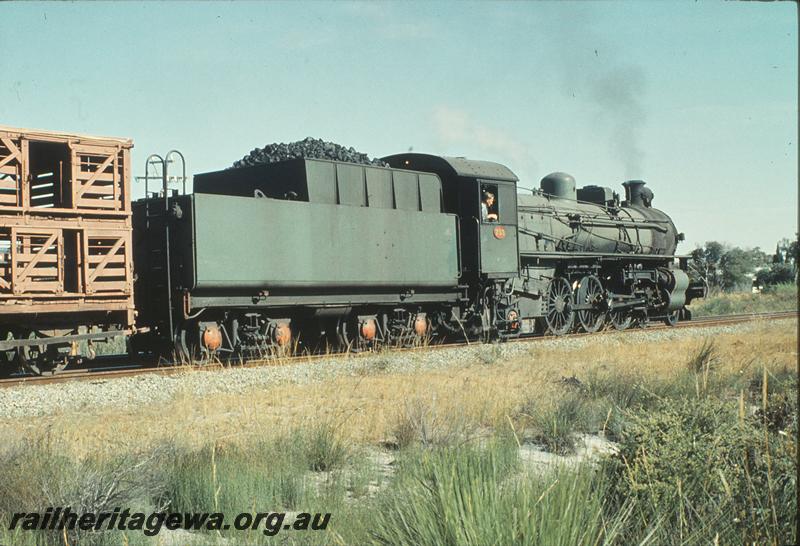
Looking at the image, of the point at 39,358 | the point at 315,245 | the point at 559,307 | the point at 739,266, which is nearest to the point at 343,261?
the point at 315,245

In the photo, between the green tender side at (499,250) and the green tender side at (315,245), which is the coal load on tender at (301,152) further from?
the green tender side at (499,250)

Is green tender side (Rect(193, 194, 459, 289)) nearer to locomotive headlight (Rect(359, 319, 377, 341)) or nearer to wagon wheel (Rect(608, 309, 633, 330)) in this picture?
locomotive headlight (Rect(359, 319, 377, 341))

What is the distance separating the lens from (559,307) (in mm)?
19969

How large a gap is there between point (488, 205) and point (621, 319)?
23.2ft

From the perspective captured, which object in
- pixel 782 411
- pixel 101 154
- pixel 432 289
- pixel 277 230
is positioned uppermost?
pixel 101 154

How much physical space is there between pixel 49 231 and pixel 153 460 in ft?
20.8

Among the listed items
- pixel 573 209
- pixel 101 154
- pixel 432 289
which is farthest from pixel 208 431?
Answer: pixel 573 209

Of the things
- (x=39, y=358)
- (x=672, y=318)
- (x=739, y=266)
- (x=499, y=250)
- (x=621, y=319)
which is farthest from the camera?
(x=739, y=266)

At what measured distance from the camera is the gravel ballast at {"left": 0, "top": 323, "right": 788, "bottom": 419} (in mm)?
9703

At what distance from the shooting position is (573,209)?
21.4 metres

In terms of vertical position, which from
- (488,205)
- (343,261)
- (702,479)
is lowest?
(702,479)

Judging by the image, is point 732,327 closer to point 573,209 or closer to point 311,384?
point 573,209

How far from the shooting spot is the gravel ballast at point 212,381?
9.70 metres

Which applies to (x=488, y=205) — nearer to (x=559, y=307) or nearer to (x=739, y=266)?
(x=559, y=307)
